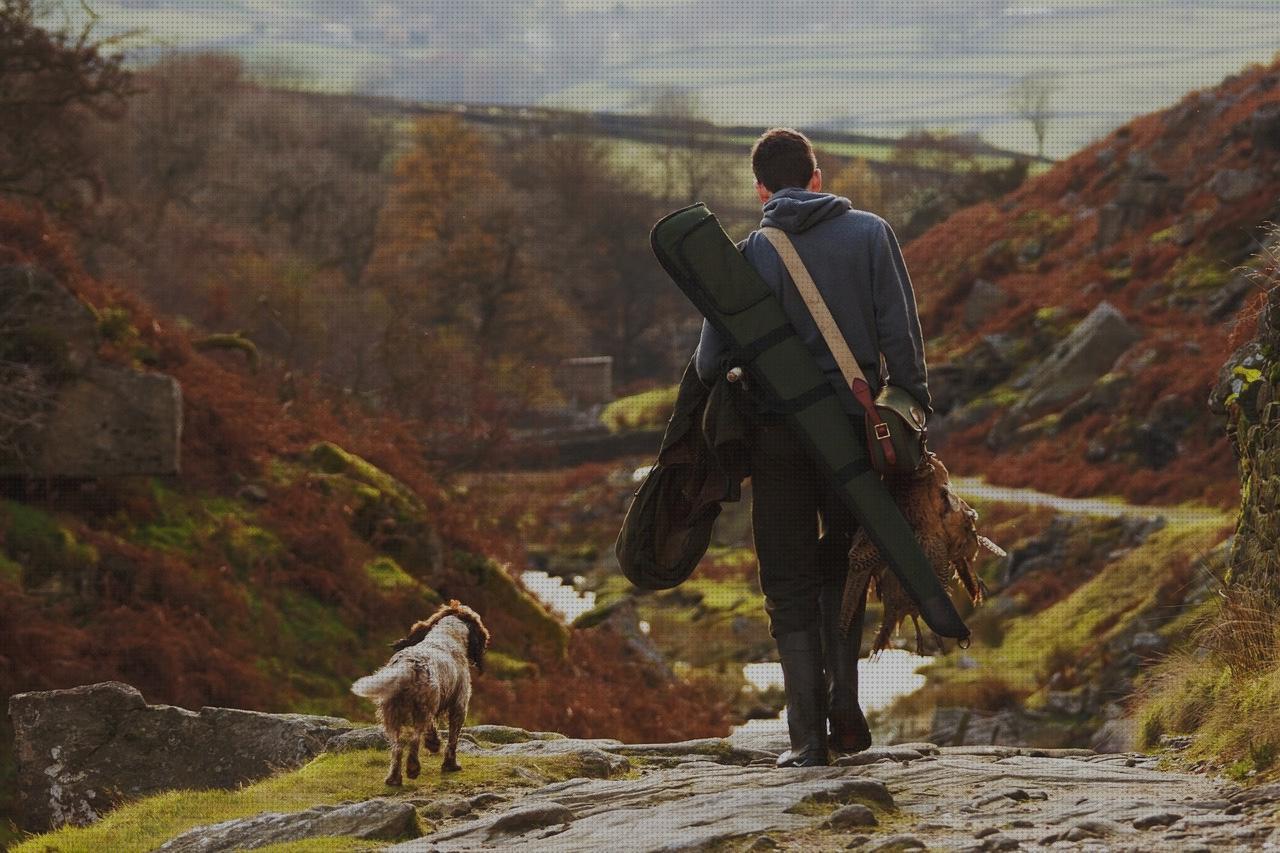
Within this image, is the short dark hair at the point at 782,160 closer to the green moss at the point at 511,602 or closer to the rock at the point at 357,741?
the rock at the point at 357,741

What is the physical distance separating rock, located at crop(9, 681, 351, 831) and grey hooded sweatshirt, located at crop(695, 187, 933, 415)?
4127 mm

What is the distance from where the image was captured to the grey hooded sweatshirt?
6754mm

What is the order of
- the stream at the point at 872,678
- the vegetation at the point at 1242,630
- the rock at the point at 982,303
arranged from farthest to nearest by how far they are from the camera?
the rock at the point at 982,303, the stream at the point at 872,678, the vegetation at the point at 1242,630

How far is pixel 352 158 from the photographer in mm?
86438

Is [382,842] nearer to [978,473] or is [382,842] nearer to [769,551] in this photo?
[769,551]

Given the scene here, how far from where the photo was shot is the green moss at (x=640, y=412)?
58.7 meters

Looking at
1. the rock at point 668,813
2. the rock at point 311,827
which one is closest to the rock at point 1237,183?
the rock at point 668,813

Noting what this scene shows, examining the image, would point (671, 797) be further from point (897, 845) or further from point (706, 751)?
point (706, 751)

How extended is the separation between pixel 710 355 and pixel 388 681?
6.52 feet

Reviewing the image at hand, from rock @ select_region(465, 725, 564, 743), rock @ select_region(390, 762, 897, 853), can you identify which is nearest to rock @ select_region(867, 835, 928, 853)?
rock @ select_region(390, 762, 897, 853)

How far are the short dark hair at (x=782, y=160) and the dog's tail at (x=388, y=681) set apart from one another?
2630 millimetres

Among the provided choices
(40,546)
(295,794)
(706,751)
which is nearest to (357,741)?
(295,794)

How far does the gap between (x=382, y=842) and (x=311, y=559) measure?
39.3ft

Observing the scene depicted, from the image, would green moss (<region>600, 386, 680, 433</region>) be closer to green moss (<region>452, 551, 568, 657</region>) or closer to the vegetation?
green moss (<region>452, 551, 568, 657</region>)
